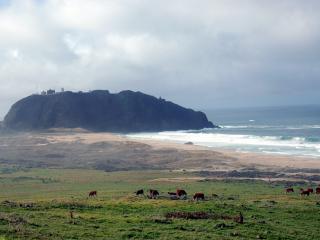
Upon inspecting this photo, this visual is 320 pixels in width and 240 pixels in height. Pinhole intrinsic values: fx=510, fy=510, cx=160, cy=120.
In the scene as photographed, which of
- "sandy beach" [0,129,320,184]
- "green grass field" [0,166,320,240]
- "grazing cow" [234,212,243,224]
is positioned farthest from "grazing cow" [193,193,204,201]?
"sandy beach" [0,129,320,184]

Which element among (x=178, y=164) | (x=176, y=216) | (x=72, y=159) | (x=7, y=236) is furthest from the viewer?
(x=72, y=159)

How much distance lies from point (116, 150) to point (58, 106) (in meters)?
84.6

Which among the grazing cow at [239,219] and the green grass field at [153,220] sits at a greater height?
the grazing cow at [239,219]

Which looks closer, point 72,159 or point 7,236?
point 7,236

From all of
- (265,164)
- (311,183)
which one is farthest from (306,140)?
(311,183)

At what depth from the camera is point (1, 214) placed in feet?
92.1

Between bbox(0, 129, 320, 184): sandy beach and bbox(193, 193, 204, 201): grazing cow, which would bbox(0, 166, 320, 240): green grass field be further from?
bbox(0, 129, 320, 184): sandy beach

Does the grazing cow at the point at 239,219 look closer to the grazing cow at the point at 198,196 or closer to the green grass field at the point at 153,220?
the green grass field at the point at 153,220

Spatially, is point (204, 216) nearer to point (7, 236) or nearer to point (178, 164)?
point (7, 236)

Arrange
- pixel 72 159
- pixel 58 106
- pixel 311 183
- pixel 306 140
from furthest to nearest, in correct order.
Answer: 1. pixel 58 106
2. pixel 306 140
3. pixel 72 159
4. pixel 311 183

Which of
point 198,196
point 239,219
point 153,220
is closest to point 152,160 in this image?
point 198,196

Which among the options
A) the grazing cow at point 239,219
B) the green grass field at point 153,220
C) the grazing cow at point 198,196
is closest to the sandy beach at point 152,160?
the grazing cow at point 198,196

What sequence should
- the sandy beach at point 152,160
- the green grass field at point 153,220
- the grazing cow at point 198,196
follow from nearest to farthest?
the green grass field at point 153,220, the grazing cow at point 198,196, the sandy beach at point 152,160

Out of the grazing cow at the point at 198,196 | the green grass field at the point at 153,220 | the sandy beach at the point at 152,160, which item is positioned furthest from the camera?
the sandy beach at the point at 152,160
